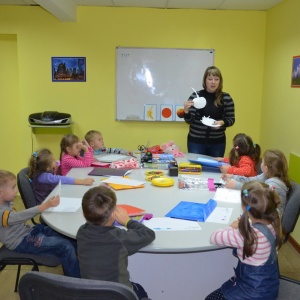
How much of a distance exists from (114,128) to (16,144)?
1.43 metres

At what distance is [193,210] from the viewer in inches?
74.0

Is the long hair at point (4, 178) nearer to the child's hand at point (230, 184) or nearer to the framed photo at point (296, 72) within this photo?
the child's hand at point (230, 184)

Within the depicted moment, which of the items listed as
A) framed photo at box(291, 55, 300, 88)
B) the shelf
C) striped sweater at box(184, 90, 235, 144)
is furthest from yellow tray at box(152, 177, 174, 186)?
the shelf

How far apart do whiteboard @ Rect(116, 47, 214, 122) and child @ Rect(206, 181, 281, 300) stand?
3.18 metres

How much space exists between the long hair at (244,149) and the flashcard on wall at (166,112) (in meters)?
1.91

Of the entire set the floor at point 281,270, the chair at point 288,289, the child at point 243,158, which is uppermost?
the child at point 243,158

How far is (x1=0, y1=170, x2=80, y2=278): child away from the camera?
1.86 m

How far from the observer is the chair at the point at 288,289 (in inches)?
63.5

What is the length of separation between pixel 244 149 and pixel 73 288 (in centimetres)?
208

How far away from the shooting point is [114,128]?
471 centimetres

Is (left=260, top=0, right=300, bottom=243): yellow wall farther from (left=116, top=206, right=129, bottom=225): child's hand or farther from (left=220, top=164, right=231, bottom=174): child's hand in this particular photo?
(left=116, top=206, right=129, bottom=225): child's hand

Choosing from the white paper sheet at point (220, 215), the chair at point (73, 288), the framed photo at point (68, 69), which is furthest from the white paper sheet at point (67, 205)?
the framed photo at point (68, 69)

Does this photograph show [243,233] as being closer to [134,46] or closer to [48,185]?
[48,185]

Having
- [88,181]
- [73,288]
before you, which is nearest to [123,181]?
[88,181]
